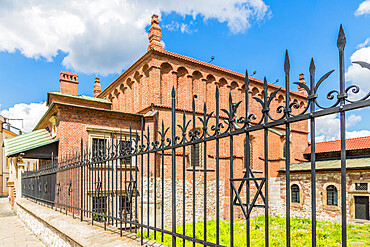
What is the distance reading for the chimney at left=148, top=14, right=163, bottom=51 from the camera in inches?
648

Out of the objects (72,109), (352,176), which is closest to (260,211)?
(352,176)

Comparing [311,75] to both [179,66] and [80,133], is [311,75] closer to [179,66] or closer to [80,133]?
[80,133]

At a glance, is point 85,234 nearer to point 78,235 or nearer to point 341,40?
point 78,235

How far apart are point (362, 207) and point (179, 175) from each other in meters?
12.3

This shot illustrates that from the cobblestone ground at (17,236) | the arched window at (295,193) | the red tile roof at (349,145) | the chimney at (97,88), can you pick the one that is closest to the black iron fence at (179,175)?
the cobblestone ground at (17,236)

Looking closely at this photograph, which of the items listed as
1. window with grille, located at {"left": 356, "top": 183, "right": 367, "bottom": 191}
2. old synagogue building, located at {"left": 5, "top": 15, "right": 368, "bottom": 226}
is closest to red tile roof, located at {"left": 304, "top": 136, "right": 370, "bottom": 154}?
old synagogue building, located at {"left": 5, "top": 15, "right": 368, "bottom": 226}

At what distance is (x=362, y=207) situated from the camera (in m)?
17.2

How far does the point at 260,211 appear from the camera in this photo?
1864 cm

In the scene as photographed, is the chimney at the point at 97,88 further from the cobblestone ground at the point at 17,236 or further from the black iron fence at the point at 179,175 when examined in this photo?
the cobblestone ground at the point at 17,236

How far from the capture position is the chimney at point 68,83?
2058 cm

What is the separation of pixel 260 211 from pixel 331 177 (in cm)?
531

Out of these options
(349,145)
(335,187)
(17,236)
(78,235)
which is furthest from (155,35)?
(349,145)

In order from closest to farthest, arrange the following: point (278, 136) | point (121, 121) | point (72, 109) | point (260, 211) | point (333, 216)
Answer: point (72, 109), point (121, 121), point (333, 216), point (260, 211), point (278, 136)

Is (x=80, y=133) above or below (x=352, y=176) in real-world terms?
above
